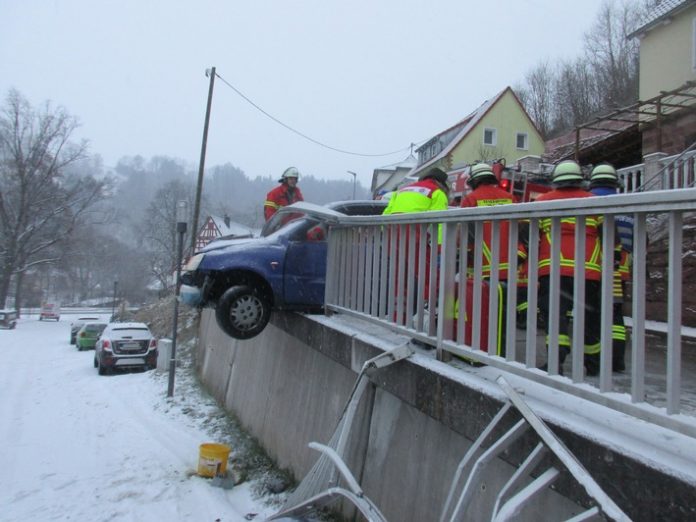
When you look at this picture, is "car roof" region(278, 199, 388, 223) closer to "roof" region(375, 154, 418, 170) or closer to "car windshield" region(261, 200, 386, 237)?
"car windshield" region(261, 200, 386, 237)

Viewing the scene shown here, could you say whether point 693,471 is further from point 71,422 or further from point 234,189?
point 234,189

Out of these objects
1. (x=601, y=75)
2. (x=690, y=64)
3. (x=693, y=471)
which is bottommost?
(x=693, y=471)

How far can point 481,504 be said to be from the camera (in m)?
2.82

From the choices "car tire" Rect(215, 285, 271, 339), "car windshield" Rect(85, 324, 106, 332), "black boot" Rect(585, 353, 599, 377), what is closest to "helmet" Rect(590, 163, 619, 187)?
"black boot" Rect(585, 353, 599, 377)

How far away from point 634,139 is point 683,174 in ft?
26.8

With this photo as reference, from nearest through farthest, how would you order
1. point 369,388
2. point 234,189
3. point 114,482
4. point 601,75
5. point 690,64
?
1. point 369,388
2. point 114,482
3. point 690,64
4. point 601,75
5. point 234,189

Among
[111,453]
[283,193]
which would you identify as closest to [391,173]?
[283,193]

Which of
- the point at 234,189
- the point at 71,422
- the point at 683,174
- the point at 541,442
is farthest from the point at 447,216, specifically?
the point at 234,189

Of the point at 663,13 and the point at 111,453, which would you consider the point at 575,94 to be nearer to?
the point at 663,13

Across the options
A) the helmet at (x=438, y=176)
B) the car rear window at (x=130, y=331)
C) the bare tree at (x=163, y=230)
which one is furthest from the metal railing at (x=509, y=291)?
the bare tree at (x=163, y=230)

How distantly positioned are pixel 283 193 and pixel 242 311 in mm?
2557

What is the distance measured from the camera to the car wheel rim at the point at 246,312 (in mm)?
5812

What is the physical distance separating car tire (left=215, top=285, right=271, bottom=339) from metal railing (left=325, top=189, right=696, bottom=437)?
857 millimetres

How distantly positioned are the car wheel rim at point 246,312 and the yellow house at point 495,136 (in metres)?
26.3
